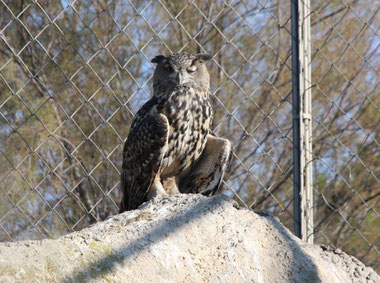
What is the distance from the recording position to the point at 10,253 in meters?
1.40

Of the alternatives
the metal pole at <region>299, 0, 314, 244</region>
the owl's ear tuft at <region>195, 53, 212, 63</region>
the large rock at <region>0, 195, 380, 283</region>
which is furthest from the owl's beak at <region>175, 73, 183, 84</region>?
the large rock at <region>0, 195, 380, 283</region>

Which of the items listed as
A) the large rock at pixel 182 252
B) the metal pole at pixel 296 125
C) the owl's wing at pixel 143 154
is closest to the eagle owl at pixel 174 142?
the owl's wing at pixel 143 154

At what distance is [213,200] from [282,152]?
2266mm

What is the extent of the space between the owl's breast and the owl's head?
0.29 ft

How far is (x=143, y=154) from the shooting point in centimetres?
276

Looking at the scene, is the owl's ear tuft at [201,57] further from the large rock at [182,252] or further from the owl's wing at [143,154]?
the large rock at [182,252]

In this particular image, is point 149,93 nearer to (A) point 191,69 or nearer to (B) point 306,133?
(A) point 191,69

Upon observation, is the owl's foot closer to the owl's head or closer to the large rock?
the owl's head

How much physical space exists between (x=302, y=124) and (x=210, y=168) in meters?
0.49

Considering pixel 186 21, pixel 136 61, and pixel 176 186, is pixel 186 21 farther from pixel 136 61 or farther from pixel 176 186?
pixel 176 186

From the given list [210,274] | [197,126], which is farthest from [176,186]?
[210,274]

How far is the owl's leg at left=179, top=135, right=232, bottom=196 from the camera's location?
2893 millimetres

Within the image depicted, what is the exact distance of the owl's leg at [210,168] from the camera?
2.89 meters

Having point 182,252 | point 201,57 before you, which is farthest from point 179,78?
point 182,252
